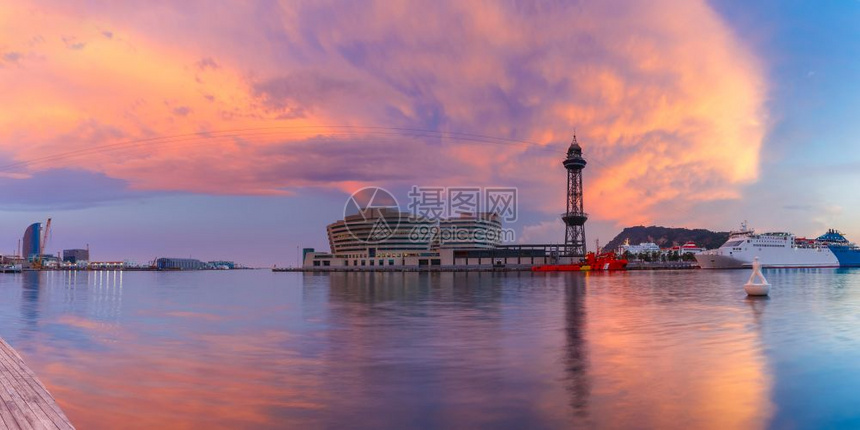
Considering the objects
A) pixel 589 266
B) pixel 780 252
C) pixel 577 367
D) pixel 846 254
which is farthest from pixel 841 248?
pixel 577 367

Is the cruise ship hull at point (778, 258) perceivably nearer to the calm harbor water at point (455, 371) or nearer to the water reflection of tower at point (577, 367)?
the calm harbor water at point (455, 371)

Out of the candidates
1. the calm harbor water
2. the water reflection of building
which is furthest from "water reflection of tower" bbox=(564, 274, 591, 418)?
the water reflection of building

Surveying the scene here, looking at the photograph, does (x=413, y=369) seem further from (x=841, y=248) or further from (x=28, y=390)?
(x=841, y=248)

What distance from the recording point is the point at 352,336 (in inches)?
1014

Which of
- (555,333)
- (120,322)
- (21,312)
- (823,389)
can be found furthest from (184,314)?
(823,389)

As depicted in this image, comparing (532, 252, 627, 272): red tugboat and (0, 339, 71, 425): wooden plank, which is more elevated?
(0, 339, 71, 425): wooden plank

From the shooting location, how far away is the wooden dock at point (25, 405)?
8484 mm

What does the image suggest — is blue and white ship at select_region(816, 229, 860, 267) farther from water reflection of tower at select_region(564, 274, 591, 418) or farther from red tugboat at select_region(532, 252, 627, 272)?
water reflection of tower at select_region(564, 274, 591, 418)

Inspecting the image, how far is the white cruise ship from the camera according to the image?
166500 mm

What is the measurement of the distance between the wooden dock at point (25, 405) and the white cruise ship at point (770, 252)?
18388cm

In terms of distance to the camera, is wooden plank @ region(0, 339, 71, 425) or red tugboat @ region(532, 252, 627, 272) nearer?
wooden plank @ region(0, 339, 71, 425)

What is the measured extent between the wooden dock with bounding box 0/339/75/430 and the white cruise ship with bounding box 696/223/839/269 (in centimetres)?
18388

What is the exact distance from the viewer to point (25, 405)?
9547mm

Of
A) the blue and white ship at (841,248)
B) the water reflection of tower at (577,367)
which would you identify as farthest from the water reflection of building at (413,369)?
the blue and white ship at (841,248)
